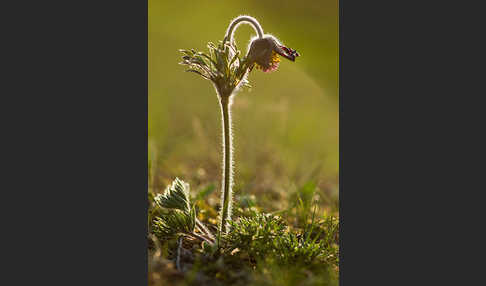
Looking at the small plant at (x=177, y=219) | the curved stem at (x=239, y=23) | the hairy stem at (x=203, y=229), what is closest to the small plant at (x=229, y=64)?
the curved stem at (x=239, y=23)

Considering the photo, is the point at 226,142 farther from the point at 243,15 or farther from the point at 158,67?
the point at 158,67

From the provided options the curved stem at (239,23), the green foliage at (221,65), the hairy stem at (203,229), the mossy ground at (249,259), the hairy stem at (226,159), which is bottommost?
the mossy ground at (249,259)

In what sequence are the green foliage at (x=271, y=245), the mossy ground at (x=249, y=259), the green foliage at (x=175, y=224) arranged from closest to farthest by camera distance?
the mossy ground at (x=249, y=259), the green foliage at (x=271, y=245), the green foliage at (x=175, y=224)

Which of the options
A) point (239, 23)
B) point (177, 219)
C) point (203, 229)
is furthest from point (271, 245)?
point (239, 23)

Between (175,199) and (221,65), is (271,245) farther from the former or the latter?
(221,65)

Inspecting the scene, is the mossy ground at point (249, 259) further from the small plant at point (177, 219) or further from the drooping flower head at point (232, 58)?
the drooping flower head at point (232, 58)

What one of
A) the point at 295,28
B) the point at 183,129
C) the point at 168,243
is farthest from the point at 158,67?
the point at 168,243

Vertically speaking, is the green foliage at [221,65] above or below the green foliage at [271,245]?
above
